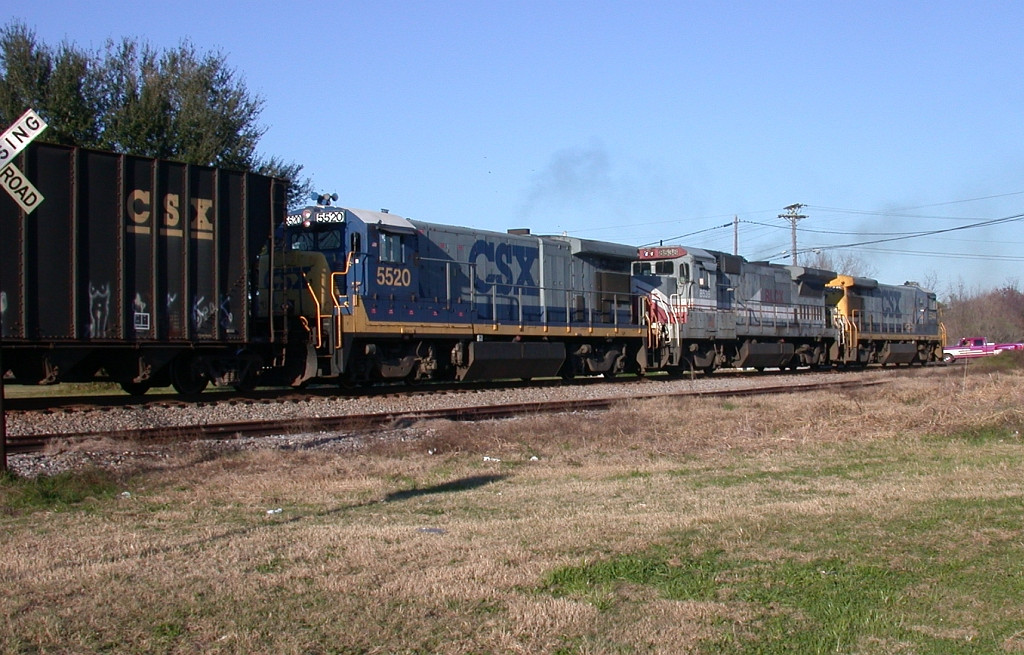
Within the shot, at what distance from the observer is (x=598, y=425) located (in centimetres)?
1311

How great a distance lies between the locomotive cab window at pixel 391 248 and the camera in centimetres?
1834

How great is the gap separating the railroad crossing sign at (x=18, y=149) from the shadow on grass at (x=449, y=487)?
12.0ft

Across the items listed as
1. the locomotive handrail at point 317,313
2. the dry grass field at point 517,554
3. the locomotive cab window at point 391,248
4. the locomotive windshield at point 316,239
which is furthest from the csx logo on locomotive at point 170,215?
the dry grass field at point 517,554

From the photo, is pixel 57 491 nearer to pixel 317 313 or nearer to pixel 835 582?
pixel 835 582

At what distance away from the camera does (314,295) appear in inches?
674

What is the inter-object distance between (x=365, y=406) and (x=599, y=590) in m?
11.2

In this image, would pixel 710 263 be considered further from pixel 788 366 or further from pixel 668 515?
pixel 668 515

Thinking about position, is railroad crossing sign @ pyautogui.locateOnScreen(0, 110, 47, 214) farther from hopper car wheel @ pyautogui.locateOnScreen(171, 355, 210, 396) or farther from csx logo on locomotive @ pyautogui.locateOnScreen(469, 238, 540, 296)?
csx logo on locomotive @ pyautogui.locateOnScreen(469, 238, 540, 296)

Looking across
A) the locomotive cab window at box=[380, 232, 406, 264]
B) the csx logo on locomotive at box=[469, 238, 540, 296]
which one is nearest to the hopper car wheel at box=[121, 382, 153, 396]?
the locomotive cab window at box=[380, 232, 406, 264]

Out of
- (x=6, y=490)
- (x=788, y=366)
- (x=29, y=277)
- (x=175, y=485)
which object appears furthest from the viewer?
(x=788, y=366)

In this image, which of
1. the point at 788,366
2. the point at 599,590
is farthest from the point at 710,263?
the point at 599,590

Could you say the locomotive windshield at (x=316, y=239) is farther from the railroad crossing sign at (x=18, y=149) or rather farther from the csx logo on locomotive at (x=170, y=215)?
the railroad crossing sign at (x=18, y=149)

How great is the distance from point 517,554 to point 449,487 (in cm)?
304

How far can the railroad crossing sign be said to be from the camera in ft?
24.0
